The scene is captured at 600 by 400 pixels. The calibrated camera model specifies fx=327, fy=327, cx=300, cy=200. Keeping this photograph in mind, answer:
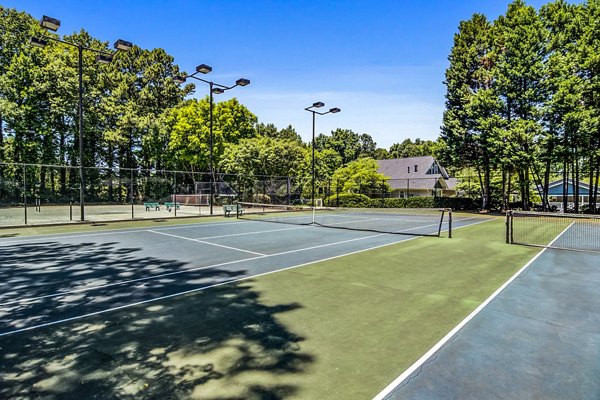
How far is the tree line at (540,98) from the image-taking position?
2298 centimetres

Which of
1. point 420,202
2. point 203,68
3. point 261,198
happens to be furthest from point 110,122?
point 420,202

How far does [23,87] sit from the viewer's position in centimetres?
3416

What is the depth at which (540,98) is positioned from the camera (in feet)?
80.0

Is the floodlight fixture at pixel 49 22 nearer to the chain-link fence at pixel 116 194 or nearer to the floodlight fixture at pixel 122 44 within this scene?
the floodlight fixture at pixel 122 44

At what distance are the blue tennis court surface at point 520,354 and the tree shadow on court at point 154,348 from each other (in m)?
1.38

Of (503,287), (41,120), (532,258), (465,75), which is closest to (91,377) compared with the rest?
(503,287)

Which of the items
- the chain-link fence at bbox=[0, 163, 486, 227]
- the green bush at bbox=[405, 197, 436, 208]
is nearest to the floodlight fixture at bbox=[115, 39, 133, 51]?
the chain-link fence at bbox=[0, 163, 486, 227]

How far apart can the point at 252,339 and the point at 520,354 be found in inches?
126

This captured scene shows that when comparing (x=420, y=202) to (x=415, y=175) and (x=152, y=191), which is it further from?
(x=152, y=191)

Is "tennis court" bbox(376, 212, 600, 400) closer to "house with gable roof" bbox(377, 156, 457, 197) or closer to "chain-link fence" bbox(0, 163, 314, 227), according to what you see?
"chain-link fence" bbox(0, 163, 314, 227)

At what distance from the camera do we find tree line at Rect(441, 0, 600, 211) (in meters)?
23.0

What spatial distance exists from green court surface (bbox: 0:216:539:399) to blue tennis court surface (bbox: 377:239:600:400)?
0.25 meters

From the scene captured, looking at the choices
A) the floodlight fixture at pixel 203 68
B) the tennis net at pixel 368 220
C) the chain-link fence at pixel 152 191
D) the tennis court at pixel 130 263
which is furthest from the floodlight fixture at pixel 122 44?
the chain-link fence at pixel 152 191

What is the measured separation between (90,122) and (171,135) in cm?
901
